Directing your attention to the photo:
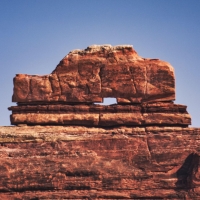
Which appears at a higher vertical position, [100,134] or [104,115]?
[104,115]

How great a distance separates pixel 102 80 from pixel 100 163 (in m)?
5.20

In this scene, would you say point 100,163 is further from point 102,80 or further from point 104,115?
point 102,80

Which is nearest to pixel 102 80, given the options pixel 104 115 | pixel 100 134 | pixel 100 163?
pixel 104 115

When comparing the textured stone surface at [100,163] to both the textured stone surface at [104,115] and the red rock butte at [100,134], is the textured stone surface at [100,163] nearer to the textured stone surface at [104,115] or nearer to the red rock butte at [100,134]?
the red rock butte at [100,134]

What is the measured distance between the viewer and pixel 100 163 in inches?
994

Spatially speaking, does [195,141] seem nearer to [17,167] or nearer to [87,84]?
[87,84]

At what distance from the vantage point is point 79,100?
27.5 m

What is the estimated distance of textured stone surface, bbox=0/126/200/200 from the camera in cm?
2480

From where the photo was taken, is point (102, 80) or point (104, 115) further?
point (102, 80)

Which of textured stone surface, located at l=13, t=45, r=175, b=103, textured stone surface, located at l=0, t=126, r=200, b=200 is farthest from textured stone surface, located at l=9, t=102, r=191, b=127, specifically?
textured stone surface, located at l=0, t=126, r=200, b=200

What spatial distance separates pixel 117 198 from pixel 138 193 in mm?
1140

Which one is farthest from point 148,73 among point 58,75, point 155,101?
point 58,75

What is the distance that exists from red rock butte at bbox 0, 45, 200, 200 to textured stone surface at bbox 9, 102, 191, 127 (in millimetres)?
57

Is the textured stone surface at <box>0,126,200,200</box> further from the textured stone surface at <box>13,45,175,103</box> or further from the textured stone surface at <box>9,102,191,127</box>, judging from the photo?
the textured stone surface at <box>13,45,175,103</box>
